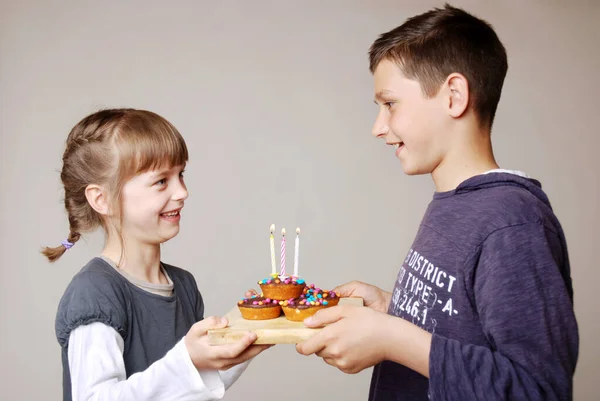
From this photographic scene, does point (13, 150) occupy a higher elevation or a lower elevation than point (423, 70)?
lower

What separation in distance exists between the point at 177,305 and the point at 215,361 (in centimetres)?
36

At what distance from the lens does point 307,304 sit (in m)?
1.56

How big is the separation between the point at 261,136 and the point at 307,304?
2.02 metres

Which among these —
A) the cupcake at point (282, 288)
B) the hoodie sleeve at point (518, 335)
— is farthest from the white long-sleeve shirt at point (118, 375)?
the hoodie sleeve at point (518, 335)

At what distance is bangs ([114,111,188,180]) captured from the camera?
65.9 inches

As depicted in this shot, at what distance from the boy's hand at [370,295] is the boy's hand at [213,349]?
0.51 m

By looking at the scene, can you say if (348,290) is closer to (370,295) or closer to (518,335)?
(370,295)

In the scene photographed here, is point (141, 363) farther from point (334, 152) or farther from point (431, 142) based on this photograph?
point (334, 152)

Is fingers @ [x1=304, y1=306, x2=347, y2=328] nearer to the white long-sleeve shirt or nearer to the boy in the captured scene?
the boy

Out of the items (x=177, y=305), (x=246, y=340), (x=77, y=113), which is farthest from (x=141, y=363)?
(x=77, y=113)

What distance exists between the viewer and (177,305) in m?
1.73

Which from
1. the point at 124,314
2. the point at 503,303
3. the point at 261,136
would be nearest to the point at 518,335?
the point at 503,303

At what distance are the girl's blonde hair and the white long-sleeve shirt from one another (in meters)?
0.36

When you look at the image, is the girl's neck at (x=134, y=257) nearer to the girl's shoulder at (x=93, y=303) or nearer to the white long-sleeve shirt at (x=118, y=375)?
the girl's shoulder at (x=93, y=303)
